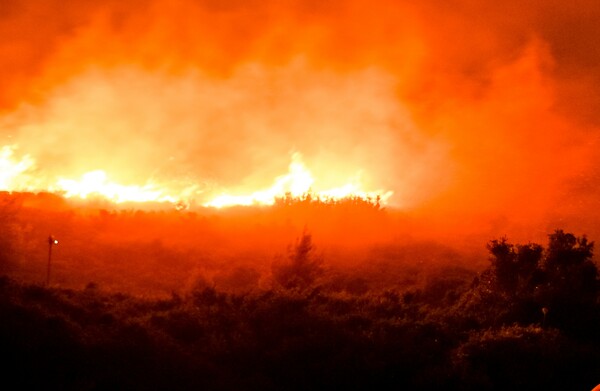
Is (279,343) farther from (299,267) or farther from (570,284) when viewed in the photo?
(299,267)

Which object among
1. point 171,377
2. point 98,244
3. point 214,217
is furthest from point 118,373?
point 214,217

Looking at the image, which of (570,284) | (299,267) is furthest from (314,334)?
(299,267)

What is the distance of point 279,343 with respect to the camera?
945 inches

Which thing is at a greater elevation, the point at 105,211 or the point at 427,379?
the point at 105,211

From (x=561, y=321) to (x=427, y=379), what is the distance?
14614 mm

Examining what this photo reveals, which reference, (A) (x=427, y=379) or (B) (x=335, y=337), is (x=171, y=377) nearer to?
(B) (x=335, y=337)

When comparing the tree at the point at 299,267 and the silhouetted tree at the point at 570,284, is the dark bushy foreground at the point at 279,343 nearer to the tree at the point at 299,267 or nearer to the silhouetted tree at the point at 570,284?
the silhouetted tree at the point at 570,284

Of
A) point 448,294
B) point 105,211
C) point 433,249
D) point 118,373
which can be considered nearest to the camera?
point 118,373

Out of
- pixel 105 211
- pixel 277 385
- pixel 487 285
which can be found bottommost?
pixel 277 385

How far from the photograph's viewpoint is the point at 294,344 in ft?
77.2

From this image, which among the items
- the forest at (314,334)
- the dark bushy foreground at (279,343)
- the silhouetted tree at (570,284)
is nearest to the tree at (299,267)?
the forest at (314,334)

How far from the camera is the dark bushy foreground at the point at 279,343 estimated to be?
62.8 feet

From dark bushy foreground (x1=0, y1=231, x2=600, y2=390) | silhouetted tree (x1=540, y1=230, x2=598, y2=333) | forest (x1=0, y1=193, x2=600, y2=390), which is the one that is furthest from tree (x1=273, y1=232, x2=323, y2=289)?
silhouetted tree (x1=540, y1=230, x2=598, y2=333)

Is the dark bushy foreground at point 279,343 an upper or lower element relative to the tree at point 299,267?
lower
